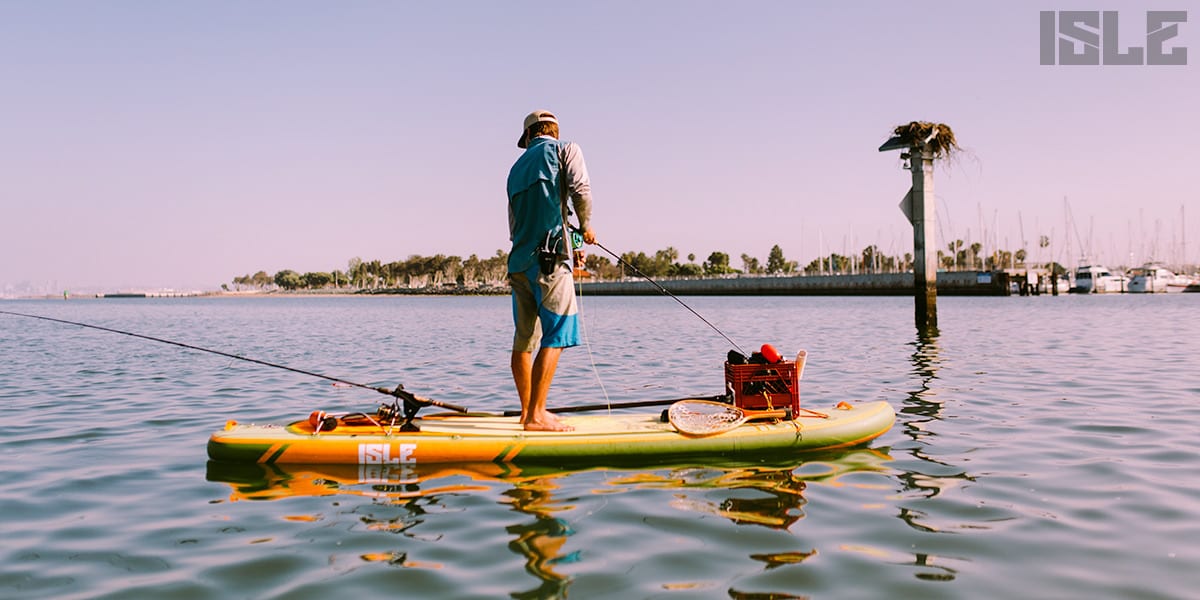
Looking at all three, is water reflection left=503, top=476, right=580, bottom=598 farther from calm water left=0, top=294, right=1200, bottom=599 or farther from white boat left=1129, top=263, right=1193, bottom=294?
white boat left=1129, top=263, right=1193, bottom=294

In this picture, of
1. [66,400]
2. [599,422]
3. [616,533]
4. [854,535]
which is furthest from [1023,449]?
[66,400]

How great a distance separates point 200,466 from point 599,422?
3.57m

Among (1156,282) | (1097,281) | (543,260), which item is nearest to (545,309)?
(543,260)

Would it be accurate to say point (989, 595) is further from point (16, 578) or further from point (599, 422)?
point (16, 578)

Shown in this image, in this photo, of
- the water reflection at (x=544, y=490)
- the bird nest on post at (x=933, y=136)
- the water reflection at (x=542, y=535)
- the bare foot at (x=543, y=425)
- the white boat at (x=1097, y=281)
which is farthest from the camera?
the white boat at (x=1097, y=281)

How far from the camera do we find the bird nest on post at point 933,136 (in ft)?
74.2

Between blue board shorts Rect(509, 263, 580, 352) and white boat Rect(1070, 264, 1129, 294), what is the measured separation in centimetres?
10570

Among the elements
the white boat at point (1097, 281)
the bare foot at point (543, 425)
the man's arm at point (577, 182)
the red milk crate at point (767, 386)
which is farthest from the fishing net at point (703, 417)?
the white boat at point (1097, 281)

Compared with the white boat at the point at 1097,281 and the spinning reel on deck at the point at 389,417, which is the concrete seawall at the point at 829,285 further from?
the spinning reel on deck at the point at 389,417

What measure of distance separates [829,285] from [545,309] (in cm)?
10196

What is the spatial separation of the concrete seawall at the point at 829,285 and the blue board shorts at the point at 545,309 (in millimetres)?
81030

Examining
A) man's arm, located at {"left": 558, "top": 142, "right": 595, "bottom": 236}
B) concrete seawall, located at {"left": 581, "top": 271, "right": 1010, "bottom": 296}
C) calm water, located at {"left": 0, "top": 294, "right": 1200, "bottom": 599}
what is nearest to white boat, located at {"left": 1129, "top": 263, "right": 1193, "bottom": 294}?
concrete seawall, located at {"left": 581, "top": 271, "right": 1010, "bottom": 296}

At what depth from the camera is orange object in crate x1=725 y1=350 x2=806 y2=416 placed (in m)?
7.18

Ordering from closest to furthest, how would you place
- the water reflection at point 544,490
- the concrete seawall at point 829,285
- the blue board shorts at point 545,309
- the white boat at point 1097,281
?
the water reflection at point 544,490, the blue board shorts at point 545,309, the concrete seawall at point 829,285, the white boat at point 1097,281
